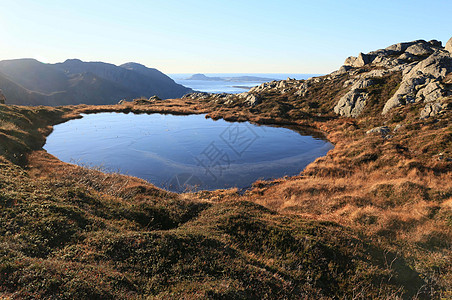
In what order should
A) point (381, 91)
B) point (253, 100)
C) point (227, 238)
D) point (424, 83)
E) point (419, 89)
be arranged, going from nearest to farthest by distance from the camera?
point (227, 238)
point (419, 89)
point (424, 83)
point (381, 91)
point (253, 100)

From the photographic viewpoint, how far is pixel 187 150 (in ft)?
148

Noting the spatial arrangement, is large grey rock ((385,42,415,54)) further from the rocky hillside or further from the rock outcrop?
the rock outcrop

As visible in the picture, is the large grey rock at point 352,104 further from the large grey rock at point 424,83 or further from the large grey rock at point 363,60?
the large grey rock at point 363,60

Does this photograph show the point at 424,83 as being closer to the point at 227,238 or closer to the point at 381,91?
the point at 381,91

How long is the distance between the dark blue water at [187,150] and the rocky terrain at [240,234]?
18.6 feet

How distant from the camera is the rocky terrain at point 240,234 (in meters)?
9.55

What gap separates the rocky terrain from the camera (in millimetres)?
9547

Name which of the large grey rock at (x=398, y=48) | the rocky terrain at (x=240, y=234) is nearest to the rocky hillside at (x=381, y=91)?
the large grey rock at (x=398, y=48)

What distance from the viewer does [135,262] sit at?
11.0 metres

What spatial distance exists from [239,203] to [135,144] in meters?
34.5

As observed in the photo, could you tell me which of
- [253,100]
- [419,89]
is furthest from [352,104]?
[253,100]

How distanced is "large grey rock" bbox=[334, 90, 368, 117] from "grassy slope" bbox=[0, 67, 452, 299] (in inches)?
1511

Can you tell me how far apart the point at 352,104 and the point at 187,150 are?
5392cm

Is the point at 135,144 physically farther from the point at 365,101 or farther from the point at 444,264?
the point at 365,101
